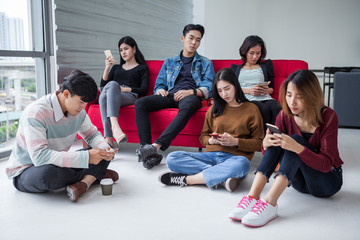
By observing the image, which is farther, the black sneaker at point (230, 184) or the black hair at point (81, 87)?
the black sneaker at point (230, 184)

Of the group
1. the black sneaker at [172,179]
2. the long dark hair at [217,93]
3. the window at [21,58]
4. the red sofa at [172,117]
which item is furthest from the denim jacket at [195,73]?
the window at [21,58]

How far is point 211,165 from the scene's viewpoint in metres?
2.11

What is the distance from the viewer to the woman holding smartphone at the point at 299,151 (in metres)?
1.53

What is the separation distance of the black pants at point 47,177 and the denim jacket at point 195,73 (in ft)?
4.23

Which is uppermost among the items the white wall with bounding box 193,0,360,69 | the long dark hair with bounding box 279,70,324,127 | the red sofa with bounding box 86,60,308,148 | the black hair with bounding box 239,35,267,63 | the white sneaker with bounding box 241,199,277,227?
the white wall with bounding box 193,0,360,69

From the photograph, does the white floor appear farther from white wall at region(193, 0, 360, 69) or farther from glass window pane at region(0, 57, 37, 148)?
white wall at region(193, 0, 360, 69)

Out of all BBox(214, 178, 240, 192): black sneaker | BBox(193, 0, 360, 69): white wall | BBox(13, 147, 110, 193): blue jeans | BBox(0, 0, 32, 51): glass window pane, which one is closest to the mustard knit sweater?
BBox(214, 178, 240, 192): black sneaker

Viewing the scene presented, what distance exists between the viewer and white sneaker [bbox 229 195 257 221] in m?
1.54

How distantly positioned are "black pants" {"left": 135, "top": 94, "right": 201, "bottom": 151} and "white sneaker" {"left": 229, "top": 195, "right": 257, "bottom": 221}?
38.8 inches

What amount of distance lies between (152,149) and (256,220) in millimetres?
1073

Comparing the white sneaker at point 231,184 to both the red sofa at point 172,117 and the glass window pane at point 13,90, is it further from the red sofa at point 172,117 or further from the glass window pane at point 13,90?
the glass window pane at point 13,90

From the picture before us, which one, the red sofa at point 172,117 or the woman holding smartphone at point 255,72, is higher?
the woman holding smartphone at point 255,72

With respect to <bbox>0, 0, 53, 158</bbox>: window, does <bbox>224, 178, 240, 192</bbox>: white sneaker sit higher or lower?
lower

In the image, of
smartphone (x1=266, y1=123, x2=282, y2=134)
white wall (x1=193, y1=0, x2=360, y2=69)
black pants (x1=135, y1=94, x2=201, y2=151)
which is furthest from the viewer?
white wall (x1=193, y1=0, x2=360, y2=69)
